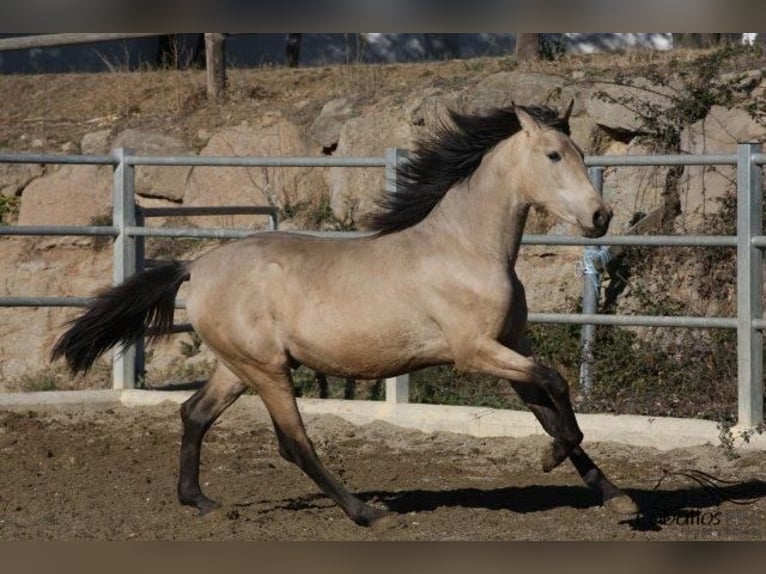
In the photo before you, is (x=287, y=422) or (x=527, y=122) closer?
(x=527, y=122)

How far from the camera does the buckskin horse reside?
591cm

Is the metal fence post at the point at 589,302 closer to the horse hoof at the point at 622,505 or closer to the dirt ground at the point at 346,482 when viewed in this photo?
the dirt ground at the point at 346,482

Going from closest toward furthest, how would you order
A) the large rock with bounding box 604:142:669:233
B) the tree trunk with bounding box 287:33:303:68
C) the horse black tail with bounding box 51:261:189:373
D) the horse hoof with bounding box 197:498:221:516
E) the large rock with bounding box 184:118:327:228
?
the horse hoof with bounding box 197:498:221:516 → the horse black tail with bounding box 51:261:189:373 → the large rock with bounding box 604:142:669:233 → the large rock with bounding box 184:118:327:228 → the tree trunk with bounding box 287:33:303:68

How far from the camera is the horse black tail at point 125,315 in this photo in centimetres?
671

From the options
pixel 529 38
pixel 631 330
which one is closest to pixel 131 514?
pixel 631 330

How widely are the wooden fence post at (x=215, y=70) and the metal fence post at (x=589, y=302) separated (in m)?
6.70

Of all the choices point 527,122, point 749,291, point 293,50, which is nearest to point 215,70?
point 293,50

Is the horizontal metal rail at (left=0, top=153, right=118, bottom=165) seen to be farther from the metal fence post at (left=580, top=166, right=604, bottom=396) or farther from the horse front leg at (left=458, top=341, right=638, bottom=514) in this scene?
the horse front leg at (left=458, top=341, right=638, bottom=514)

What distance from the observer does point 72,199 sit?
13.9m

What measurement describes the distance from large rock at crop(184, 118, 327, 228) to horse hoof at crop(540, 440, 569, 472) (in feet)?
24.2

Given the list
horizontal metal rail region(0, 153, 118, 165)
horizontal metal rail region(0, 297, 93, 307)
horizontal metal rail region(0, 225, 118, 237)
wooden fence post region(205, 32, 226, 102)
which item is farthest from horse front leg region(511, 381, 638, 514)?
wooden fence post region(205, 32, 226, 102)

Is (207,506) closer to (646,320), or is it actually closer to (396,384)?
(396,384)

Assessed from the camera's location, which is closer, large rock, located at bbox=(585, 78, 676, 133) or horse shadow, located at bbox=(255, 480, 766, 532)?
horse shadow, located at bbox=(255, 480, 766, 532)

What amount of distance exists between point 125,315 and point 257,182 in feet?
22.0
